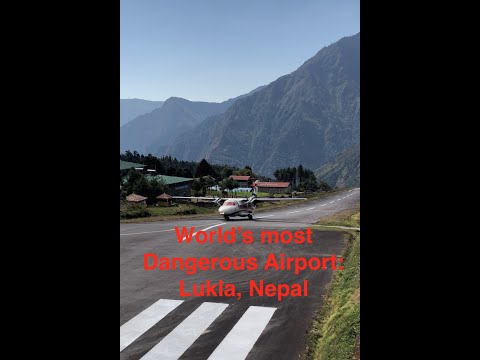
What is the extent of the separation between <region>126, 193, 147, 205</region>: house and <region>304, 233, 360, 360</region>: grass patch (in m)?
45.8

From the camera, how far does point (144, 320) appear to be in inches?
429

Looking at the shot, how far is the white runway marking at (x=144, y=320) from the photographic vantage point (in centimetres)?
976

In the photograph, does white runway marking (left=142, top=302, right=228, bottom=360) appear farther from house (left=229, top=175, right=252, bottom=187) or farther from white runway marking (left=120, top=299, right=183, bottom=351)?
house (left=229, top=175, right=252, bottom=187)

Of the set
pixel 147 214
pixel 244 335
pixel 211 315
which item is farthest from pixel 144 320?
pixel 147 214

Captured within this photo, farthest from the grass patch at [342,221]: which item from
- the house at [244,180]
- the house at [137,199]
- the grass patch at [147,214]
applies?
the house at [244,180]

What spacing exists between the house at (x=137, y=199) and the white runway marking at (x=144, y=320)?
4484 cm

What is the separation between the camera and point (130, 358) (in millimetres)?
8656

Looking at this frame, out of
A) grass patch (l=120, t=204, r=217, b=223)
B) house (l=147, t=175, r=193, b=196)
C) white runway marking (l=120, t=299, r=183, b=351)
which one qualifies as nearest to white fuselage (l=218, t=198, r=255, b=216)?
grass patch (l=120, t=204, r=217, b=223)

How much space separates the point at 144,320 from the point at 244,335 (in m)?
3.19

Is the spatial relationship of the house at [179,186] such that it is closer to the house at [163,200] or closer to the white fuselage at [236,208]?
the house at [163,200]

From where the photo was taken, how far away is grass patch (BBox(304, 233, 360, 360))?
8.38 meters
